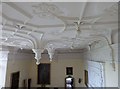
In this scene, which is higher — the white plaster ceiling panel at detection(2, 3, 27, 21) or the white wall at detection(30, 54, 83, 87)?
the white plaster ceiling panel at detection(2, 3, 27, 21)

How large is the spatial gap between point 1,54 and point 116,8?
5.03 m

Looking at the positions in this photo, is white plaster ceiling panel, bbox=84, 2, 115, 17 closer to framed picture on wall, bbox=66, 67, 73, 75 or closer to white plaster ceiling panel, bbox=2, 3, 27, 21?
white plaster ceiling panel, bbox=2, 3, 27, 21

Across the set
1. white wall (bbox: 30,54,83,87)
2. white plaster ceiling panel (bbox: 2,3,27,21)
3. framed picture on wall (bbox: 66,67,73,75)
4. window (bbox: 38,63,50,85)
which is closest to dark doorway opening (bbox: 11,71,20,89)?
window (bbox: 38,63,50,85)

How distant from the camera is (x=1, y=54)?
557 cm

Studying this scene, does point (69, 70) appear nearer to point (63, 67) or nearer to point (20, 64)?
point (63, 67)

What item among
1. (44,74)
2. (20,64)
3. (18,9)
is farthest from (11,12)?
(44,74)

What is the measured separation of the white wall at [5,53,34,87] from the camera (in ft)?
19.0

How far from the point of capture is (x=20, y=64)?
7039 mm

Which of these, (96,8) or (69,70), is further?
(69,70)

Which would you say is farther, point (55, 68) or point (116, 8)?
point (55, 68)

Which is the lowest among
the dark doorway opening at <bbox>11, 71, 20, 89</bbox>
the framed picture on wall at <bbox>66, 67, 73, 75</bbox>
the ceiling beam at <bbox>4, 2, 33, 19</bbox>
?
the dark doorway opening at <bbox>11, 71, 20, 89</bbox>

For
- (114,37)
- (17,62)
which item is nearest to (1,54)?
(17,62)

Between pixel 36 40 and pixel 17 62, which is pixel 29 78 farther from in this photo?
pixel 36 40

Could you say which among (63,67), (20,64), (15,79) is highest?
(20,64)
